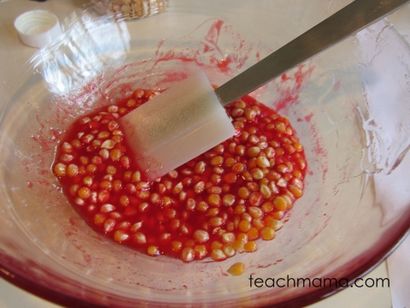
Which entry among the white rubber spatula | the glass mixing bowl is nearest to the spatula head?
the white rubber spatula

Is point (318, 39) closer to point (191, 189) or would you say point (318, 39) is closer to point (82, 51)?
Result: point (191, 189)

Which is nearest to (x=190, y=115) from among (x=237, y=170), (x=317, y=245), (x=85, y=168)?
(x=237, y=170)

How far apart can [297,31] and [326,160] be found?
378 mm

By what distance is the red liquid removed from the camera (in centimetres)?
107

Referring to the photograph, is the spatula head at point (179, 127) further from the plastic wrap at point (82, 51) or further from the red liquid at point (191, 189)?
the plastic wrap at point (82, 51)

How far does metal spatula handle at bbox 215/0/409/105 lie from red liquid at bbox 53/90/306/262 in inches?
7.6

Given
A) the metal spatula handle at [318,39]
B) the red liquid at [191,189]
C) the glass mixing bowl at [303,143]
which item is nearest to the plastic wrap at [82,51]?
the glass mixing bowl at [303,143]

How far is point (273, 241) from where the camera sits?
108cm

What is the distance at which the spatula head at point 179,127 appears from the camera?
1097mm

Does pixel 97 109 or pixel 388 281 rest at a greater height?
pixel 97 109

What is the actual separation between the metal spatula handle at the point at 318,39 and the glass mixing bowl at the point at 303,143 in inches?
11.8

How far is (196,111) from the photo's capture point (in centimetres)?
111

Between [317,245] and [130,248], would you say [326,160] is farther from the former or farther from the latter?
[130,248]

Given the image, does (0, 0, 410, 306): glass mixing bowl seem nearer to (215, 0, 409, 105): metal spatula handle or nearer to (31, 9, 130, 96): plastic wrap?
(31, 9, 130, 96): plastic wrap
